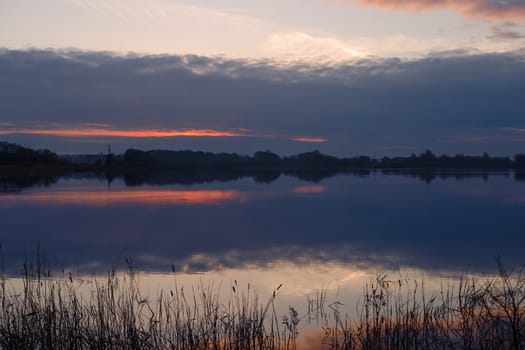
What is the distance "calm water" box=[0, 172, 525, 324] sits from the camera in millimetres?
9289

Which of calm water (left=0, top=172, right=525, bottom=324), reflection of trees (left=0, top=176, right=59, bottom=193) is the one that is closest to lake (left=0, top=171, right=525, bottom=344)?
calm water (left=0, top=172, right=525, bottom=324)

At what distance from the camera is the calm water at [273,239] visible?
9.29 metres

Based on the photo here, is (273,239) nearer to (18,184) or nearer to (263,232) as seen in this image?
(263,232)

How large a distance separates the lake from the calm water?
27mm

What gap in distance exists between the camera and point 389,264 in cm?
1002

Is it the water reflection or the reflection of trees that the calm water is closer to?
the water reflection

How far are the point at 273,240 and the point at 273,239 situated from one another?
0.49 feet

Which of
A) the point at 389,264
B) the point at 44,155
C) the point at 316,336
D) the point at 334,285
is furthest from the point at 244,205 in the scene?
the point at 44,155

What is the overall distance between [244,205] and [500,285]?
1523cm

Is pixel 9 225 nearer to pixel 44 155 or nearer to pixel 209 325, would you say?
pixel 209 325

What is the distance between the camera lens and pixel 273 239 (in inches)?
527

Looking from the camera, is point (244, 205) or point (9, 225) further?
point (244, 205)

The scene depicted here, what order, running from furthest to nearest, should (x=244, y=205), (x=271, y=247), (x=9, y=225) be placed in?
1. (x=244, y=205)
2. (x=9, y=225)
3. (x=271, y=247)

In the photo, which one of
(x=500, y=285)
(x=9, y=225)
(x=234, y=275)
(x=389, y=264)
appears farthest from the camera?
(x=9, y=225)
